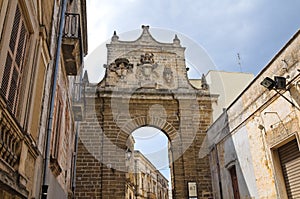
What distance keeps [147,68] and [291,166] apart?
8.90m

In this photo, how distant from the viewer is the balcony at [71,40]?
21.9ft

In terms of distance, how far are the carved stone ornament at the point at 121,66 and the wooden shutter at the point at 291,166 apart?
886cm

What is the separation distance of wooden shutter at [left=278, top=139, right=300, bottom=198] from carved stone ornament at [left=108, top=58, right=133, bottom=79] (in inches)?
349

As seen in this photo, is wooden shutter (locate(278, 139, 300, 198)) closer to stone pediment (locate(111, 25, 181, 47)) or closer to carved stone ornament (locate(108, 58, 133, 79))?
carved stone ornament (locate(108, 58, 133, 79))

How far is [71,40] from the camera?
6.69 metres

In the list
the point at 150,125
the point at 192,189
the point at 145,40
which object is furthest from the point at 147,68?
the point at 192,189

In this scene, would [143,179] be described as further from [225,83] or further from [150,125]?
[150,125]

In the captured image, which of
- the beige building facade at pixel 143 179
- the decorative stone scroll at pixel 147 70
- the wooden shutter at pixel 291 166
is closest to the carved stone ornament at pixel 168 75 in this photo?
the decorative stone scroll at pixel 147 70

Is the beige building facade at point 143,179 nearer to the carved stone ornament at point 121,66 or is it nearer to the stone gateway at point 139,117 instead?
the stone gateway at point 139,117

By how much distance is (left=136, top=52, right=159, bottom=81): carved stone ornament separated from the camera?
14.2 m

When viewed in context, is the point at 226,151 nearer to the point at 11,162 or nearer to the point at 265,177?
the point at 265,177

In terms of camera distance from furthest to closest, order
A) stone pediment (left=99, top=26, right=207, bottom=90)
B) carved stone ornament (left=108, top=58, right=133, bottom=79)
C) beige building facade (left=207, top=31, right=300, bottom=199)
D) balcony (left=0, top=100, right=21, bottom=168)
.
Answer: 1. carved stone ornament (left=108, top=58, right=133, bottom=79)
2. stone pediment (left=99, top=26, right=207, bottom=90)
3. beige building facade (left=207, top=31, right=300, bottom=199)
4. balcony (left=0, top=100, right=21, bottom=168)

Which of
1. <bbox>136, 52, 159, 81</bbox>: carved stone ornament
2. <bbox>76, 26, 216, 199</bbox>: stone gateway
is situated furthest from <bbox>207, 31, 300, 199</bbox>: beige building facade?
<bbox>136, 52, 159, 81</bbox>: carved stone ornament

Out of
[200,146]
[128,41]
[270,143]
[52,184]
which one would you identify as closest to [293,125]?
[270,143]
